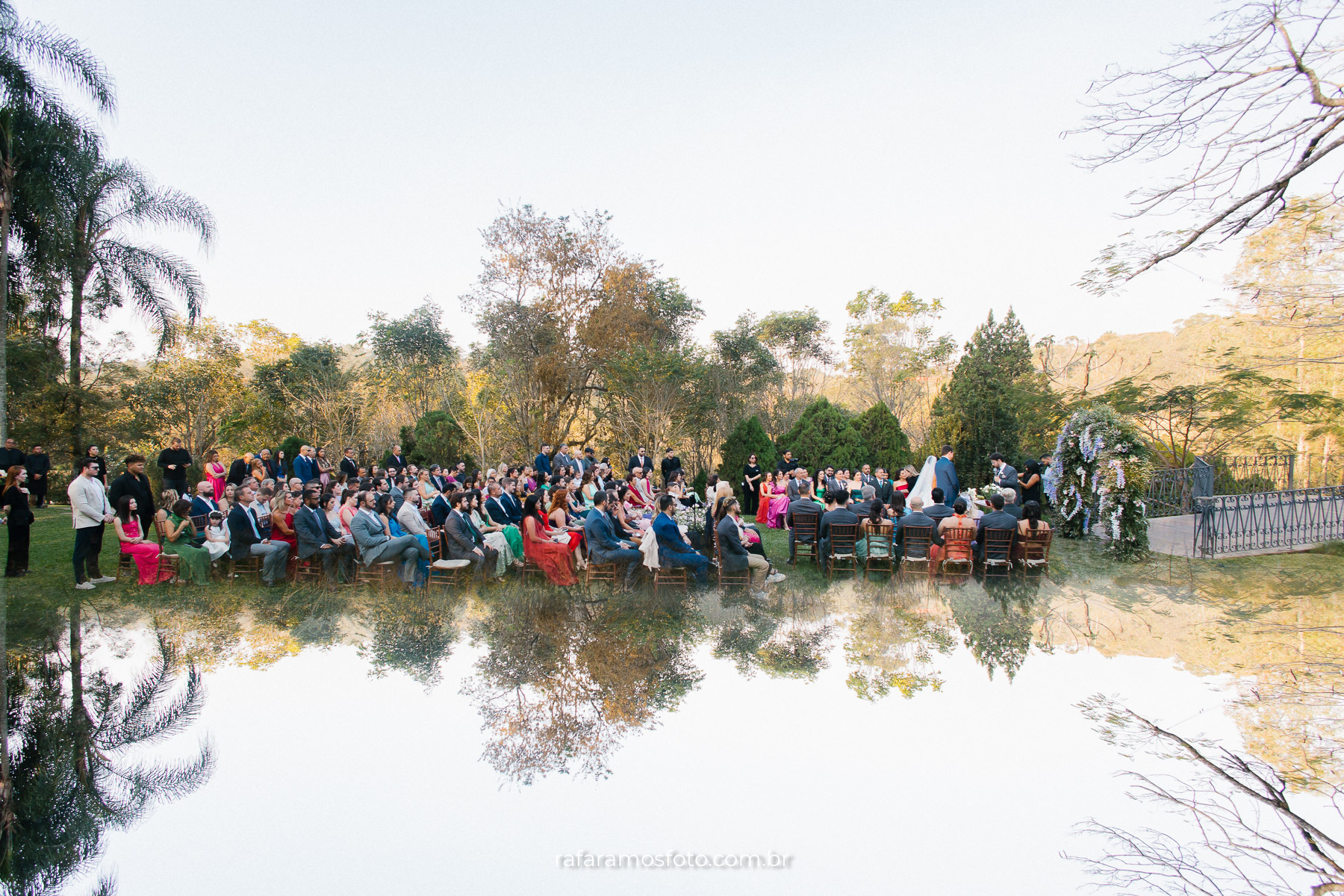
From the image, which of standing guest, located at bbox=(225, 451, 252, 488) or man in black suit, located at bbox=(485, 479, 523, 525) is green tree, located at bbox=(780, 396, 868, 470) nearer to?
man in black suit, located at bbox=(485, 479, 523, 525)

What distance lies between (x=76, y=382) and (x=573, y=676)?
1928 centimetres

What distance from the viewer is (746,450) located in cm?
1731

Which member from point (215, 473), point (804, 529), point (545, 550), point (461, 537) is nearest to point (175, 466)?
point (215, 473)

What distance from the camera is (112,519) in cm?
905

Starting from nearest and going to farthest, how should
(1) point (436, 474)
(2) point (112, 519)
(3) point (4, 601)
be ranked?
(3) point (4, 601), (2) point (112, 519), (1) point (436, 474)

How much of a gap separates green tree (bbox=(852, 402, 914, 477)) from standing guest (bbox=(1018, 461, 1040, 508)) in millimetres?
5269

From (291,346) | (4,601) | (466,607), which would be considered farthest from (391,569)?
(291,346)

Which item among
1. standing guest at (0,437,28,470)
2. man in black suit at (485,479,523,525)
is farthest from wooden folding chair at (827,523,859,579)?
standing guest at (0,437,28,470)

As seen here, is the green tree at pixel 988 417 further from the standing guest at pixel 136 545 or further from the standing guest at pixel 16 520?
the standing guest at pixel 16 520

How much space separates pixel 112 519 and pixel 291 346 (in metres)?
18.5

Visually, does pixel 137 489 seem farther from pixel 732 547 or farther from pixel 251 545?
pixel 732 547

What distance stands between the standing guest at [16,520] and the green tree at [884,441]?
1617 cm

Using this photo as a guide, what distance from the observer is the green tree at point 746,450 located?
56.3ft

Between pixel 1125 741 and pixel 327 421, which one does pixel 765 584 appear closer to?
pixel 1125 741
